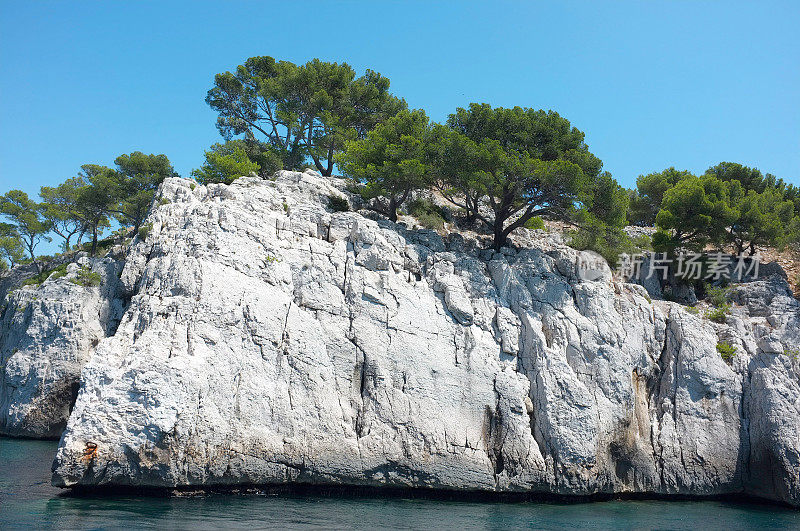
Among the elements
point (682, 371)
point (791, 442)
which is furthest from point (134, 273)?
point (791, 442)

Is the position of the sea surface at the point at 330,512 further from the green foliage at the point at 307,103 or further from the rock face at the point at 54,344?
the green foliage at the point at 307,103

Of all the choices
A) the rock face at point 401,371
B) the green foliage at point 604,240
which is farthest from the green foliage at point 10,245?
the green foliage at point 604,240

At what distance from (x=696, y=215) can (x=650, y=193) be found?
423 inches

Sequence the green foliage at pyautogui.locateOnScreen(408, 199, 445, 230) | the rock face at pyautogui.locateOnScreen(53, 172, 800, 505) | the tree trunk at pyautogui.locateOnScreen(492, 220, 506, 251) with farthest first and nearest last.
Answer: the green foliage at pyautogui.locateOnScreen(408, 199, 445, 230) → the tree trunk at pyautogui.locateOnScreen(492, 220, 506, 251) → the rock face at pyautogui.locateOnScreen(53, 172, 800, 505)

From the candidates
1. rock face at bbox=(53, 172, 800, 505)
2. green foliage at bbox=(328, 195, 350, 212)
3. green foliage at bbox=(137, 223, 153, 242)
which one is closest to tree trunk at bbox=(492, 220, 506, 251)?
rock face at bbox=(53, 172, 800, 505)

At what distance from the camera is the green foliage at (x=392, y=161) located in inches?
1123

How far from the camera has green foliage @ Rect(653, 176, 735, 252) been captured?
3206 centimetres

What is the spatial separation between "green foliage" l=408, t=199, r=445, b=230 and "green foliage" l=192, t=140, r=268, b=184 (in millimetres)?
9547

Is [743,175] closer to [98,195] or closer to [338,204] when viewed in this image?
[338,204]

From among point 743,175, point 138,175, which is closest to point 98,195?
point 138,175

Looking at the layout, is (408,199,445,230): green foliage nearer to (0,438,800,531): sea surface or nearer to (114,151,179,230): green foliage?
(0,438,800,531): sea surface

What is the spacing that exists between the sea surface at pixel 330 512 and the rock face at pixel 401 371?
0.76m

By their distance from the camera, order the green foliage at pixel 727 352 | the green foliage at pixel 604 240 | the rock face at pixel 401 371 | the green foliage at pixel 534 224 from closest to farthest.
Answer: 1. the rock face at pixel 401 371
2. the green foliage at pixel 727 352
3. the green foliage at pixel 604 240
4. the green foliage at pixel 534 224

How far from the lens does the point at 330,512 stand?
1788 cm
